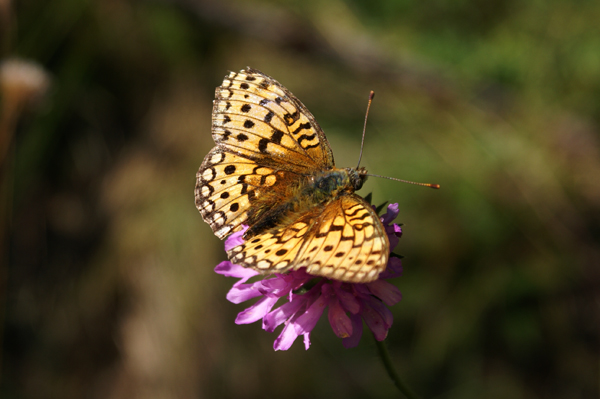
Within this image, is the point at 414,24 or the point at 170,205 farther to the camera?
the point at 414,24

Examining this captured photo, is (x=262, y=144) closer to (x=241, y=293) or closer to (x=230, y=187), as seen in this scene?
(x=230, y=187)

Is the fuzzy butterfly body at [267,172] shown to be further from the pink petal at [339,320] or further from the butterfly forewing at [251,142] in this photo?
the pink petal at [339,320]

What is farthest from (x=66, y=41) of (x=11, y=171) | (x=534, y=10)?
(x=534, y=10)

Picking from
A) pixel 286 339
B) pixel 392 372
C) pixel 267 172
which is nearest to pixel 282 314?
pixel 286 339

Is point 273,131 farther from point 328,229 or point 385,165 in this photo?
point 385,165

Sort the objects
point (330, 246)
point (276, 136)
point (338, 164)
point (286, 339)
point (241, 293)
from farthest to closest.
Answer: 1. point (338, 164)
2. point (276, 136)
3. point (241, 293)
4. point (286, 339)
5. point (330, 246)

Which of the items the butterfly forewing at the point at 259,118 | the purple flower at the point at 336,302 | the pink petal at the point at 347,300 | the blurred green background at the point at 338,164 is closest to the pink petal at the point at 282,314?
the purple flower at the point at 336,302
